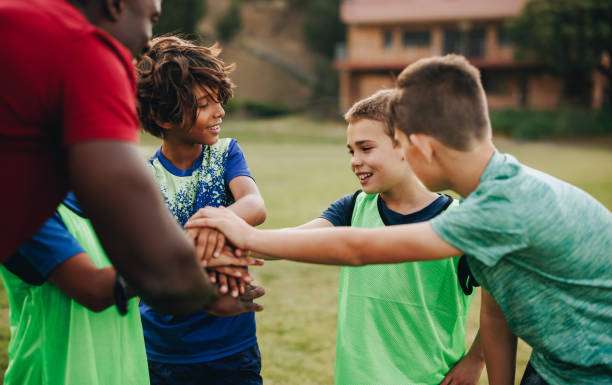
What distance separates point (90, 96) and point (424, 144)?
1.17m

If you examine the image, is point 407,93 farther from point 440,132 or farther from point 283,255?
point 283,255

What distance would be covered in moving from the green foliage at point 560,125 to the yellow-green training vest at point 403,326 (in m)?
34.2

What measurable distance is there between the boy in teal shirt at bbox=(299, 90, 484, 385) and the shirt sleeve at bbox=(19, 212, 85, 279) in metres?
1.27

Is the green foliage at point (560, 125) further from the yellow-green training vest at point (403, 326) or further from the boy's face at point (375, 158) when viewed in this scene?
the yellow-green training vest at point (403, 326)

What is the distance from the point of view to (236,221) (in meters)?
2.43

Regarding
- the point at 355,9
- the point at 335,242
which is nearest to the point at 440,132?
the point at 335,242

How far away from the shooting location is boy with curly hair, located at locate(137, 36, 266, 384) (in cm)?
295

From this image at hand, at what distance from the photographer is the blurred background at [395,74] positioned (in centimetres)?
1956

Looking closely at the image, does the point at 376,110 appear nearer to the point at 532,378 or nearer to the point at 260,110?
the point at 532,378

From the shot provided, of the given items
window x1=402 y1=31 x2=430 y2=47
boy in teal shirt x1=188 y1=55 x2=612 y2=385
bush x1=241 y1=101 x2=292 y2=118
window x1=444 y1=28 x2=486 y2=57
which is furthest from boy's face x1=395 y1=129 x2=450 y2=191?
bush x1=241 y1=101 x2=292 y2=118

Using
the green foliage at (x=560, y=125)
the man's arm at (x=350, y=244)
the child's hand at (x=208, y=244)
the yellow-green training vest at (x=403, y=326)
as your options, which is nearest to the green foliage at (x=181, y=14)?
the green foliage at (x=560, y=125)

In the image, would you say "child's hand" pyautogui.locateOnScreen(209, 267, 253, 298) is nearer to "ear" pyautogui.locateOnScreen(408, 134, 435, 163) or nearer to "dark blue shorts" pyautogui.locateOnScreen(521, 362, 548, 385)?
"ear" pyautogui.locateOnScreen(408, 134, 435, 163)

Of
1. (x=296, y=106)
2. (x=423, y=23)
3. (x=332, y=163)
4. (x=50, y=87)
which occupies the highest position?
(x=50, y=87)

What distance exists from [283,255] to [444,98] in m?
0.83
